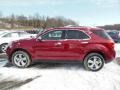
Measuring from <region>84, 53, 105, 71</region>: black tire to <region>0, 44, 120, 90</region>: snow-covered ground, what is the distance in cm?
21

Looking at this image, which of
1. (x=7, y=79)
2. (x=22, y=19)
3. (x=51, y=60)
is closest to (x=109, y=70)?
(x=51, y=60)

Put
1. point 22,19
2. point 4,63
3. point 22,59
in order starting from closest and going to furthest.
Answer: point 22,59, point 4,63, point 22,19

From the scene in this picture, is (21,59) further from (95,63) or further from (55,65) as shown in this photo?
(95,63)

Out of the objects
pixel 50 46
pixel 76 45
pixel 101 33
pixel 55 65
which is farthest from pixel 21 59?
pixel 101 33

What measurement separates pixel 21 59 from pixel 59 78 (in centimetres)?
246

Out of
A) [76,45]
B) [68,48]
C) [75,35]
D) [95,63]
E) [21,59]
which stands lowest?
[95,63]

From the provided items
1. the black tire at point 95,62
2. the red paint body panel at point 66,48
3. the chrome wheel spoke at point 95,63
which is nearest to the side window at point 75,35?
the red paint body panel at point 66,48

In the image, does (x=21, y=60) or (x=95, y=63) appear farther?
(x=21, y=60)

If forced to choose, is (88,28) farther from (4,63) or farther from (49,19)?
(49,19)

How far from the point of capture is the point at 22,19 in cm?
9406

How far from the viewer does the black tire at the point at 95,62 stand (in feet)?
33.1

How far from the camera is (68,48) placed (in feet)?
33.8

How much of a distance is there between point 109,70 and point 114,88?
2604 millimetres

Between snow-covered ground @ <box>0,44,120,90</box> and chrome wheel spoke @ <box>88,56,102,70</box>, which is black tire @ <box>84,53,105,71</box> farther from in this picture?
snow-covered ground @ <box>0,44,120,90</box>
